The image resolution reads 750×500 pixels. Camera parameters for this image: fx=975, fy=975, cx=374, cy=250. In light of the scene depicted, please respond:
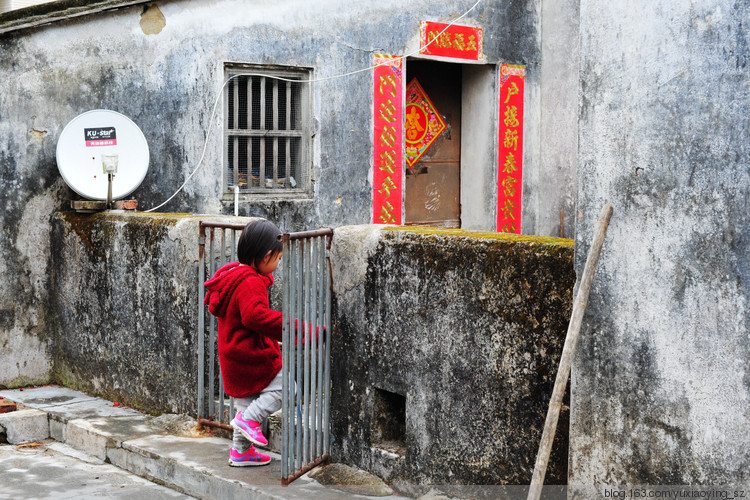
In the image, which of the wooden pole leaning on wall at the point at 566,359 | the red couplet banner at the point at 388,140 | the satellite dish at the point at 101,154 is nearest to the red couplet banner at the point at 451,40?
the red couplet banner at the point at 388,140

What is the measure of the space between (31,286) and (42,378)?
2.40 ft

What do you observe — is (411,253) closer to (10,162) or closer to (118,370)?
(118,370)

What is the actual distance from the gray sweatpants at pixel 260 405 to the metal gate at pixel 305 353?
0.15 metres

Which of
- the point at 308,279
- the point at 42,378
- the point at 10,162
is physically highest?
the point at 10,162

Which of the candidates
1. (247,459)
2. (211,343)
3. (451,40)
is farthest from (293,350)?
(451,40)

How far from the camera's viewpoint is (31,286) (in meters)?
7.59

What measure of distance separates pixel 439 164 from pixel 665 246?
24.9 ft

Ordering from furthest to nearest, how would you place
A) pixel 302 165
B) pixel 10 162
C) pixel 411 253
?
pixel 302 165 → pixel 10 162 → pixel 411 253

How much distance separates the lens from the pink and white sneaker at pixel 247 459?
5.23m

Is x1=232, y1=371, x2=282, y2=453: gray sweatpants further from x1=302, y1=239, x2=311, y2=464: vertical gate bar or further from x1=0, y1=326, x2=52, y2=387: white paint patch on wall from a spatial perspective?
x1=0, y1=326, x2=52, y2=387: white paint patch on wall

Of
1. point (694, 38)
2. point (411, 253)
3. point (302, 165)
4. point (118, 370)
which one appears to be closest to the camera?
point (694, 38)

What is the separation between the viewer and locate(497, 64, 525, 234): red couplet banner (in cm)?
1091

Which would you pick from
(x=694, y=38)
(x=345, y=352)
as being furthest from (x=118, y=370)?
(x=694, y=38)

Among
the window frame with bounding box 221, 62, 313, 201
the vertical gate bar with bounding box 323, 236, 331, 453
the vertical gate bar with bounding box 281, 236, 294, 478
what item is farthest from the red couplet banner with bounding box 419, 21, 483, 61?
the vertical gate bar with bounding box 281, 236, 294, 478
